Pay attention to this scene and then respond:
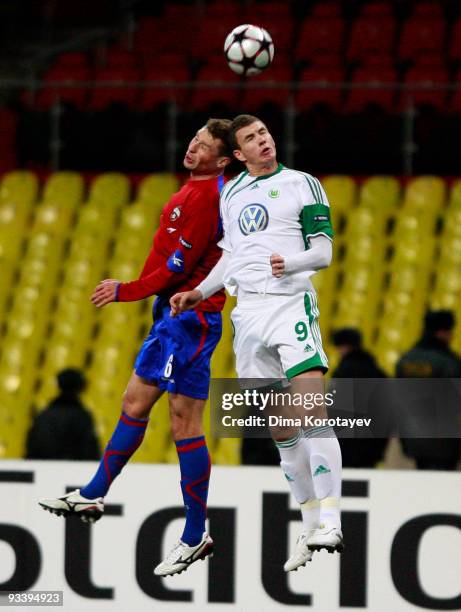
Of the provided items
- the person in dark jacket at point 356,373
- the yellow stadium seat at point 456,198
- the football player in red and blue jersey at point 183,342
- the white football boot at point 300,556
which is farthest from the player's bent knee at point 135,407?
the yellow stadium seat at point 456,198

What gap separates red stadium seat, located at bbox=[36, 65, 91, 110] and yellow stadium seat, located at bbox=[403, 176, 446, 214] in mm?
3053

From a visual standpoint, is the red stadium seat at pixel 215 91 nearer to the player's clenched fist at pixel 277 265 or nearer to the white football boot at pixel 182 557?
the white football boot at pixel 182 557

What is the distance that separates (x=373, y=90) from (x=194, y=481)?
6995mm

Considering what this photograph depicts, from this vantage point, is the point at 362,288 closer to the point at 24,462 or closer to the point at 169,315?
the point at 24,462

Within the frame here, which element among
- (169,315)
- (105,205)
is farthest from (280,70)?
(169,315)

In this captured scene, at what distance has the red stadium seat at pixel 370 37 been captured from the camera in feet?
45.1

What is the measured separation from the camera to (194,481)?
6418 mm

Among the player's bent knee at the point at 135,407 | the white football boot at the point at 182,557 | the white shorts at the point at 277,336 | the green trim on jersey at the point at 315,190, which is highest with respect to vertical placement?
the green trim on jersey at the point at 315,190

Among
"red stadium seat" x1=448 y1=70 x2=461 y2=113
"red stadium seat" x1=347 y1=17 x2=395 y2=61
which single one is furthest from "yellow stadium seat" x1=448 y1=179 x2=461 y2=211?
"red stadium seat" x1=347 y1=17 x2=395 y2=61

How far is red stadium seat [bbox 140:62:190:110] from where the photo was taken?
43.3 ft

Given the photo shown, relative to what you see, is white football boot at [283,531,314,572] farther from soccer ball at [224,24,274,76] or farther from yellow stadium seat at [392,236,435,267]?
yellow stadium seat at [392,236,435,267]

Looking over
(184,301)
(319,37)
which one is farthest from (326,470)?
(319,37)

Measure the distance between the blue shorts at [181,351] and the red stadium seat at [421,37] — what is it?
7662mm

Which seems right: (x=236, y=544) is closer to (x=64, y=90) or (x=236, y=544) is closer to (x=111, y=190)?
(x=111, y=190)
